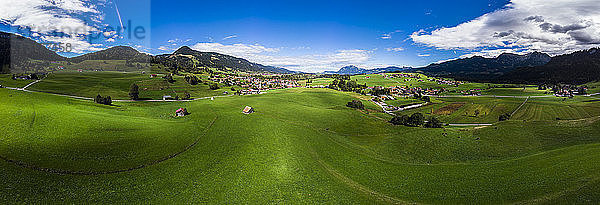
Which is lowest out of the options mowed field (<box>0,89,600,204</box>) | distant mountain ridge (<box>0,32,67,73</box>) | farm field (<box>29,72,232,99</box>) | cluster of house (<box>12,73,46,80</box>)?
mowed field (<box>0,89,600,204</box>)

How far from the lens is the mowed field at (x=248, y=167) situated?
64.4 feet

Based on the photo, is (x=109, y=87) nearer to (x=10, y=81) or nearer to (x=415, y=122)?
(x=10, y=81)

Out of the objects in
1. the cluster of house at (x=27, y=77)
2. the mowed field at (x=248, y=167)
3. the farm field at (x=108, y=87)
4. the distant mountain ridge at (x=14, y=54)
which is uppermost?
the distant mountain ridge at (x=14, y=54)

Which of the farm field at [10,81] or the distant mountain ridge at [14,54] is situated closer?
the farm field at [10,81]

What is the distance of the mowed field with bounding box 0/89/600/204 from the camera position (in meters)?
19.6

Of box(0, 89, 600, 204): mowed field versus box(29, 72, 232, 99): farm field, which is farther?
box(29, 72, 232, 99): farm field

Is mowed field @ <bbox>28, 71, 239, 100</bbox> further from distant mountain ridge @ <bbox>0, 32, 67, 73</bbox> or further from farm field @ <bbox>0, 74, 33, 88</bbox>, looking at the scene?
distant mountain ridge @ <bbox>0, 32, 67, 73</bbox>

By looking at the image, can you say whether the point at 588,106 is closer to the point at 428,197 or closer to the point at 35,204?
the point at 428,197

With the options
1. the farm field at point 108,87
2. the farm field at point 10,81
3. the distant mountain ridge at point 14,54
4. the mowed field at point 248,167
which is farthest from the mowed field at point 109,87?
the mowed field at point 248,167

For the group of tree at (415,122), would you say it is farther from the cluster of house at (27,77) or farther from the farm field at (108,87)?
the cluster of house at (27,77)

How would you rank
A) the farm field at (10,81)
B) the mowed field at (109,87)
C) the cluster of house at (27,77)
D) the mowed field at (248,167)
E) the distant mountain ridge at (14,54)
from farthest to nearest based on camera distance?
the mowed field at (109,87) < the cluster of house at (27,77) < the distant mountain ridge at (14,54) < the farm field at (10,81) < the mowed field at (248,167)

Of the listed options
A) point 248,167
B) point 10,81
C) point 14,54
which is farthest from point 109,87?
point 248,167

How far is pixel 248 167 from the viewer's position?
89.1 feet

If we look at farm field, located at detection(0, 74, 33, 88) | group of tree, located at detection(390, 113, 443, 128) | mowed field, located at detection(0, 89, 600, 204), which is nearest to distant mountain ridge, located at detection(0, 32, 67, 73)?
farm field, located at detection(0, 74, 33, 88)
